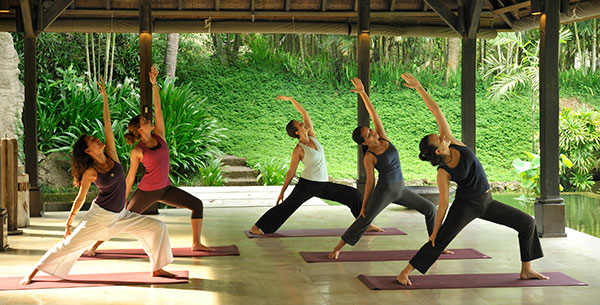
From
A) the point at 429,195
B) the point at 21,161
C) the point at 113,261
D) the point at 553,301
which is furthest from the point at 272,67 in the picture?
the point at 553,301

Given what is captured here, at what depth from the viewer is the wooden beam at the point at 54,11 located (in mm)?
9211

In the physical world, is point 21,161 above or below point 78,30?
below

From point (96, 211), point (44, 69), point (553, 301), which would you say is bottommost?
point (553, 301)

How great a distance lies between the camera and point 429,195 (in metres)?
9.71

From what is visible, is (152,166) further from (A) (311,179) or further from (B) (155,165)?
(A) (311,179)

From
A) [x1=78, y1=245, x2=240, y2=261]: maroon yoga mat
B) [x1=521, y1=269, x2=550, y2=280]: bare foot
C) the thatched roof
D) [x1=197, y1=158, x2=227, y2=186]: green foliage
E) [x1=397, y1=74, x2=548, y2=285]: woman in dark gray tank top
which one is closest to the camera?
[x1=397, y1=74, x2=548, y2=285]: woman in dark gray tank top

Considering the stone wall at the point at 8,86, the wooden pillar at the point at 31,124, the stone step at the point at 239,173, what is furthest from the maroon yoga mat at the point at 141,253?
the stone step at the point at 239,173

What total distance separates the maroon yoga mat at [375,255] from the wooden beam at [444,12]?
3.82m

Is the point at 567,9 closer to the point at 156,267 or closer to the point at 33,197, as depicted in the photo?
the point at 156,267

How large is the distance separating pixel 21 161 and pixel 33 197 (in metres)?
4.23

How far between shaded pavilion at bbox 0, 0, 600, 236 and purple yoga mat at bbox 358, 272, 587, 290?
12.6 feet

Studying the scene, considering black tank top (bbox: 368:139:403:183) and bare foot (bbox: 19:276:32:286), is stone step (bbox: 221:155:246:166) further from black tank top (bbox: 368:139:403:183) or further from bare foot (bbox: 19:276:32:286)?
bare foot (bbox: 19:276:32:286)

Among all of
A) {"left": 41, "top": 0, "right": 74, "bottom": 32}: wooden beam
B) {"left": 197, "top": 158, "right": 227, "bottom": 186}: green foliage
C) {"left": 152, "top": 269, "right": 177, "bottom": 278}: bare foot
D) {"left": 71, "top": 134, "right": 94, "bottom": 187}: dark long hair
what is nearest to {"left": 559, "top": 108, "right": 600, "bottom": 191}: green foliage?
{"left": 197, "top": 158, "right": 227, "bottom": 186}: green foliage

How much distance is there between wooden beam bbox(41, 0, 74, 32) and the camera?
363 inches
